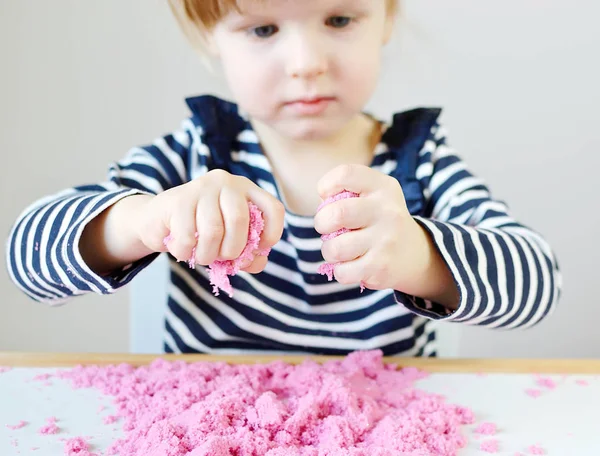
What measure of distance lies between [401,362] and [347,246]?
15cm

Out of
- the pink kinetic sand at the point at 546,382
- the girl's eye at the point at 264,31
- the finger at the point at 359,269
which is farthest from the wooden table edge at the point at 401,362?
the girl's eye at the point at 264,31

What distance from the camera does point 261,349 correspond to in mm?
655

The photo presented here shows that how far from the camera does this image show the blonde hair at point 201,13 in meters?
0.53

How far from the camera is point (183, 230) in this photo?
38 centimetres

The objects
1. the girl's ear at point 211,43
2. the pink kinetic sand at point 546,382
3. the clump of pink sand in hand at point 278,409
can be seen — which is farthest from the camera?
the girl's ear at point 211,43

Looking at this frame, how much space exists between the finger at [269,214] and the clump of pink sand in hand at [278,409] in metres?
0.10

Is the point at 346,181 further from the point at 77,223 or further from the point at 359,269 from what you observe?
the point at 77,223

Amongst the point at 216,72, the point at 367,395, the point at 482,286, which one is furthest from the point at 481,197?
the point at 216,72

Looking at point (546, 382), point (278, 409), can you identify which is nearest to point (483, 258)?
point (546, 382)

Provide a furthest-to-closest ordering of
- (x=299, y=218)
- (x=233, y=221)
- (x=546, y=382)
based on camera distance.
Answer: (x=299, y=218)
(x=546, y=382)
(x=233, y=221)

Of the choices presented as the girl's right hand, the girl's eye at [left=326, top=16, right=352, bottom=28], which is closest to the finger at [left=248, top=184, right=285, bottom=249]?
the girl's right hand

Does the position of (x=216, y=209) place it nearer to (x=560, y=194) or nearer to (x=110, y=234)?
(x=110, y=234)

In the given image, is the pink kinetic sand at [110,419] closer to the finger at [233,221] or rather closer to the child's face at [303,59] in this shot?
the finger at [233,221]

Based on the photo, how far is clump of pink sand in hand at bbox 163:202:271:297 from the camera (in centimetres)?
38
